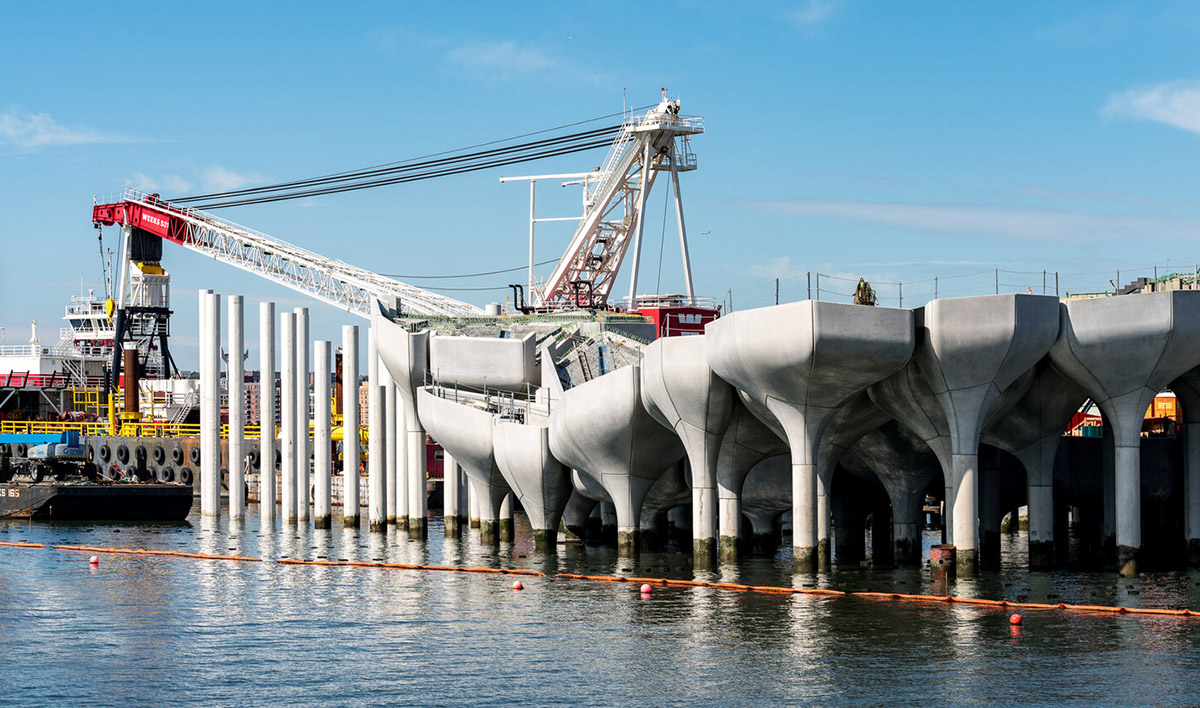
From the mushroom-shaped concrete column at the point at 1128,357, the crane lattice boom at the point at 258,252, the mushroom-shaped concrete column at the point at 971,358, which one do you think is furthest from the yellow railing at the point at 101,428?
the mushroom-shaped concrete column at the point at 1128,357

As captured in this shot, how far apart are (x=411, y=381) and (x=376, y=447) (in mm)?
6798

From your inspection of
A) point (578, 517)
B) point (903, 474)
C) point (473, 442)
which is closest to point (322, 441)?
point (473, 442)

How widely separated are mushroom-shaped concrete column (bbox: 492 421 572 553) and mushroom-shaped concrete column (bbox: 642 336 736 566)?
10216 mm

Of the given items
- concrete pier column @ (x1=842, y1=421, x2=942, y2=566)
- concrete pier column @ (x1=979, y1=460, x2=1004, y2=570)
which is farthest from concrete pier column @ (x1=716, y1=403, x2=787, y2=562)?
concrete pier column @ (x1=979, y1=460, x2=1004, y2=570)

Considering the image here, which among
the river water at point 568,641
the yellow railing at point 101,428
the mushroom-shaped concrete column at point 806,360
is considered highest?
the mushroom-shaped concrete column at point 806,360

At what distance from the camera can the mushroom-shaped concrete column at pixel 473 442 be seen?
72812 mm

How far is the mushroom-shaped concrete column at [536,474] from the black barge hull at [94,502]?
31.3 metres

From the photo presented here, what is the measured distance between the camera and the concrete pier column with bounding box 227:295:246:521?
295ft

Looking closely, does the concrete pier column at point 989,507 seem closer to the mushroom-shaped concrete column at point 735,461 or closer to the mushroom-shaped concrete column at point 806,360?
the mushroom-shaped concrete column at point 735,461

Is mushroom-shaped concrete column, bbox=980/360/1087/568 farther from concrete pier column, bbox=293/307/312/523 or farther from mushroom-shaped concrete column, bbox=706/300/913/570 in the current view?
concrete pier column, bbox=293/307/312/523

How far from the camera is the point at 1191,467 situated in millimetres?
58375

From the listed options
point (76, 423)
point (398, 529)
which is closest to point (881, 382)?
point (398, 529)

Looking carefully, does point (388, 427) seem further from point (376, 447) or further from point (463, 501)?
point (463, 501)

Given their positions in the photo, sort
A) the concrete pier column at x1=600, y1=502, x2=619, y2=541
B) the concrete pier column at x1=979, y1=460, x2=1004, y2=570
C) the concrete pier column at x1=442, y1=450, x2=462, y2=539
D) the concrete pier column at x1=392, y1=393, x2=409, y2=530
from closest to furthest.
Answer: the concrete pier column at x1=979, y1=460, x2=1004, y2=570, the concrete pier column at x1=600, y1=502, x2=619, y2=541, the concrete pier column at x1=442, y1=450, x2=462, y2=539, the concrete pier column at x1=392, y1=393, x2=409, y2=530
